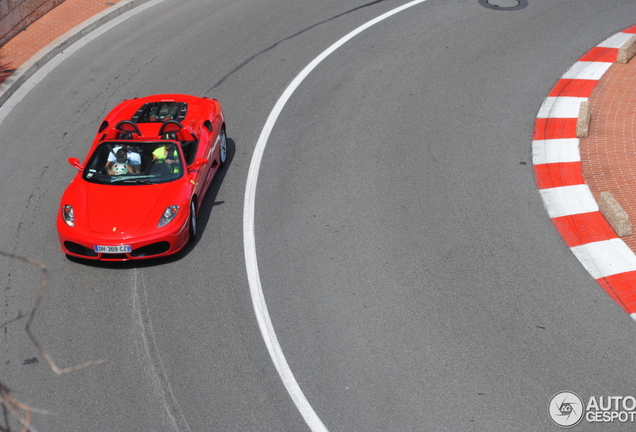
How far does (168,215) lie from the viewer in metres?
9.86

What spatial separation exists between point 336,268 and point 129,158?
11.5 feet

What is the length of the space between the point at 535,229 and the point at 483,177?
154cm

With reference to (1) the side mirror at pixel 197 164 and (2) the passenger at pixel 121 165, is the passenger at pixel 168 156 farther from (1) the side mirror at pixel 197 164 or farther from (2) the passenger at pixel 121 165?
(2) the passenger at pixel 121 165

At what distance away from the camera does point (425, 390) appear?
7855 millimetres

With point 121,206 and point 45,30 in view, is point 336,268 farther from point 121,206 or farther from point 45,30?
point 45,30

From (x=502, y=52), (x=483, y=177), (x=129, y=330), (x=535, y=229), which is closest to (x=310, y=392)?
(x=129, y=330)

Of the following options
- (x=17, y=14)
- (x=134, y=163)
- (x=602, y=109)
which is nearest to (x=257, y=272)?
(x=134, y=163)

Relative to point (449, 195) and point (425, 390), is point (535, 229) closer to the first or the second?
point (449, 195)

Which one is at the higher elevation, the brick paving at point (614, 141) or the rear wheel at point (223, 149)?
the rear wheel at point (223, 149)

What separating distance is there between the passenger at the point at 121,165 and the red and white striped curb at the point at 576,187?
626cm

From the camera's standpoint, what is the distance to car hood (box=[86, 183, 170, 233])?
31.7 feet

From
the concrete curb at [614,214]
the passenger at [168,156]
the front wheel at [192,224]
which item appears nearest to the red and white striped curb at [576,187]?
the concrete curb at [614,214]

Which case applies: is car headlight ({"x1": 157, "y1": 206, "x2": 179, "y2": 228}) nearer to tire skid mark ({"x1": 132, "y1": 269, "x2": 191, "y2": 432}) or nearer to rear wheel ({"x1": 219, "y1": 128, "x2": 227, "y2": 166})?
tire skid mark ({"x1": 132, "y1": 269, "x2": 191, "y2": 432})

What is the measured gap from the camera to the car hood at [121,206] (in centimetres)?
966
